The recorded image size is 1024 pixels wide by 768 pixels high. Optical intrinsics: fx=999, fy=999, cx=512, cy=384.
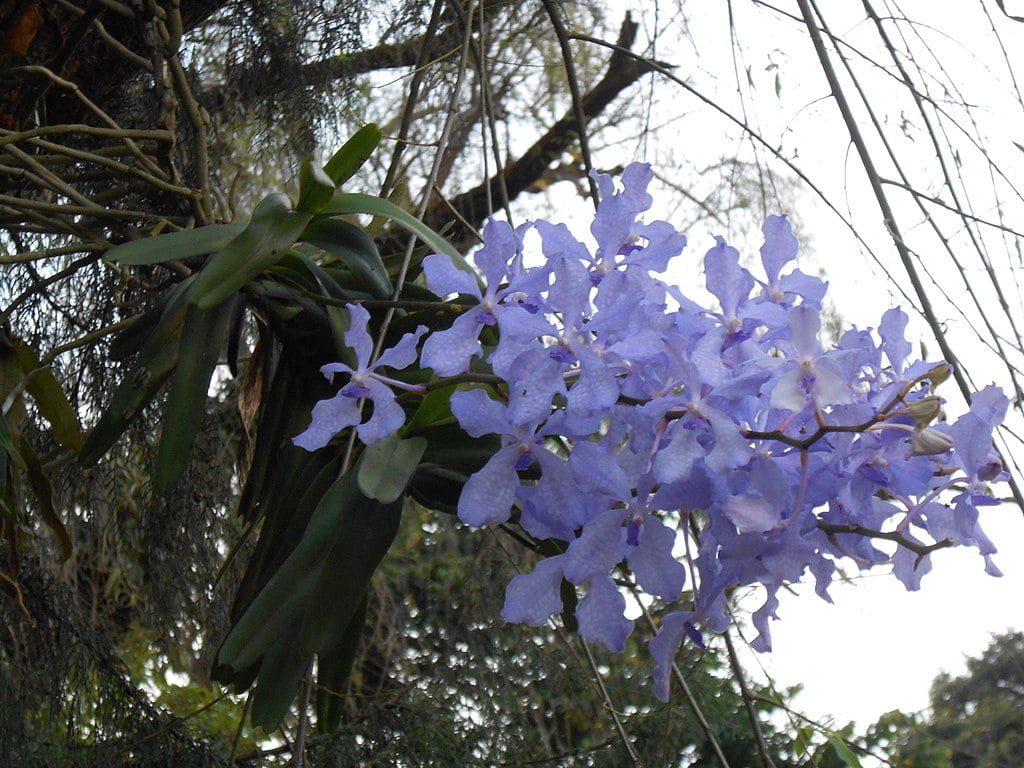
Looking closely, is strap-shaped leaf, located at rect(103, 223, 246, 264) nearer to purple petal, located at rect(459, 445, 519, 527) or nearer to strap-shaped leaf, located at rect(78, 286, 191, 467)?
strap-shaped leaf, located at rect(78, 286, 191, 467)

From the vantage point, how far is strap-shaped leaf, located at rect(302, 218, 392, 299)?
27.5 inches

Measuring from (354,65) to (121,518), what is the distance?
774mm

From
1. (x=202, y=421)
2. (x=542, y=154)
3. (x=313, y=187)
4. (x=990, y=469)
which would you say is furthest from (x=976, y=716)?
(x=313, y=187)

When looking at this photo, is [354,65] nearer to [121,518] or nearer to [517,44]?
[517,44]

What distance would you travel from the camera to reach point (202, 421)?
3.58ft

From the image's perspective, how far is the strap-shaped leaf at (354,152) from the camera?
0.69 m

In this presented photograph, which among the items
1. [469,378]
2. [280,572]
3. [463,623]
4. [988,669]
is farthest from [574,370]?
[988,669]

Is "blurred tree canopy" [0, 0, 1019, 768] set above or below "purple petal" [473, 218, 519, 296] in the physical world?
above

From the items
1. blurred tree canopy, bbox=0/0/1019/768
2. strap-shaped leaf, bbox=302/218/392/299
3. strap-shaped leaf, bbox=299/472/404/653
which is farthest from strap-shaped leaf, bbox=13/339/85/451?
strap-shaped leaf, bbox=299/472/404/653

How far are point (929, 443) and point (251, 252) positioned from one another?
41 centimetres

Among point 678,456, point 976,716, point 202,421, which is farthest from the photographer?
point 976,716

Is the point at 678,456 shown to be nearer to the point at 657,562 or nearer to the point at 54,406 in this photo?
the point at 657,562

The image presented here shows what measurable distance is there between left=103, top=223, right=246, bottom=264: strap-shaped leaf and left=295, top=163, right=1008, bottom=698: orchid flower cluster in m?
0.19

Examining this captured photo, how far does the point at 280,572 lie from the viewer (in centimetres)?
61
